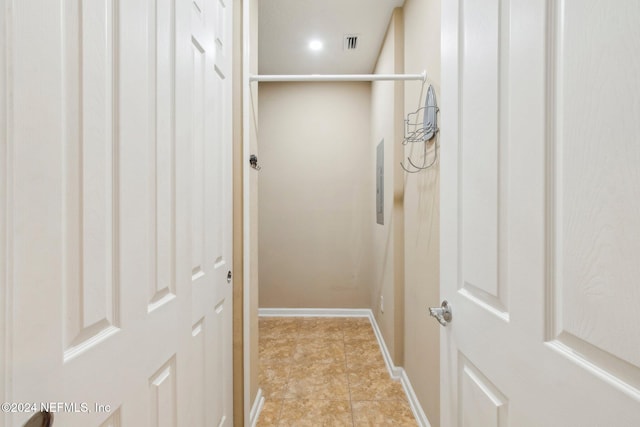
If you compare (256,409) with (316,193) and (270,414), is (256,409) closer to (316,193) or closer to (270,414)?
(270,414)

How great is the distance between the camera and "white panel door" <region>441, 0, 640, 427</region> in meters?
0.46

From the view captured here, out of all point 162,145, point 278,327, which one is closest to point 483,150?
point 162,145

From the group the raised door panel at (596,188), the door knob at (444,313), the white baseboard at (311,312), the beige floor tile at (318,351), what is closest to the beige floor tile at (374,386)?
the beige floor tile at (318,351)

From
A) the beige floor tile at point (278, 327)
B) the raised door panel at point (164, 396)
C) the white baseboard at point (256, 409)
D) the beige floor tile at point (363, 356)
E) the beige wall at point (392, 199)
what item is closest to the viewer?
the raised door panel at point (164, 396)

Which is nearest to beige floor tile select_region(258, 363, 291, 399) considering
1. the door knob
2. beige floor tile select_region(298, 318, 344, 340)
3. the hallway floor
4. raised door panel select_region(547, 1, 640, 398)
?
the hallway floor

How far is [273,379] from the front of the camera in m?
2.30

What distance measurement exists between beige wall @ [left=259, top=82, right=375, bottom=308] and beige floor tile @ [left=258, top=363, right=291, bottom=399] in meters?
1.20

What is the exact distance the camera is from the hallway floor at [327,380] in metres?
1.90

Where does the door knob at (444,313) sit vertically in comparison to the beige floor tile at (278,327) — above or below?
above

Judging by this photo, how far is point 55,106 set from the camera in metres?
0.52

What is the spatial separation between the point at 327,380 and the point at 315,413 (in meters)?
0.37

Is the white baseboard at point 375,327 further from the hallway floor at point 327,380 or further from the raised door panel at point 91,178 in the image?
the raised door panel at point 91,178

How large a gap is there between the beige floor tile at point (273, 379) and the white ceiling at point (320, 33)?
2.71 metres

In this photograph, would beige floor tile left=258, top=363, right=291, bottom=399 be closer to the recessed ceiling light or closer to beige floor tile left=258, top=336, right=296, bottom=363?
beige floor tile left=258, top=336, right=296, bottom=363
